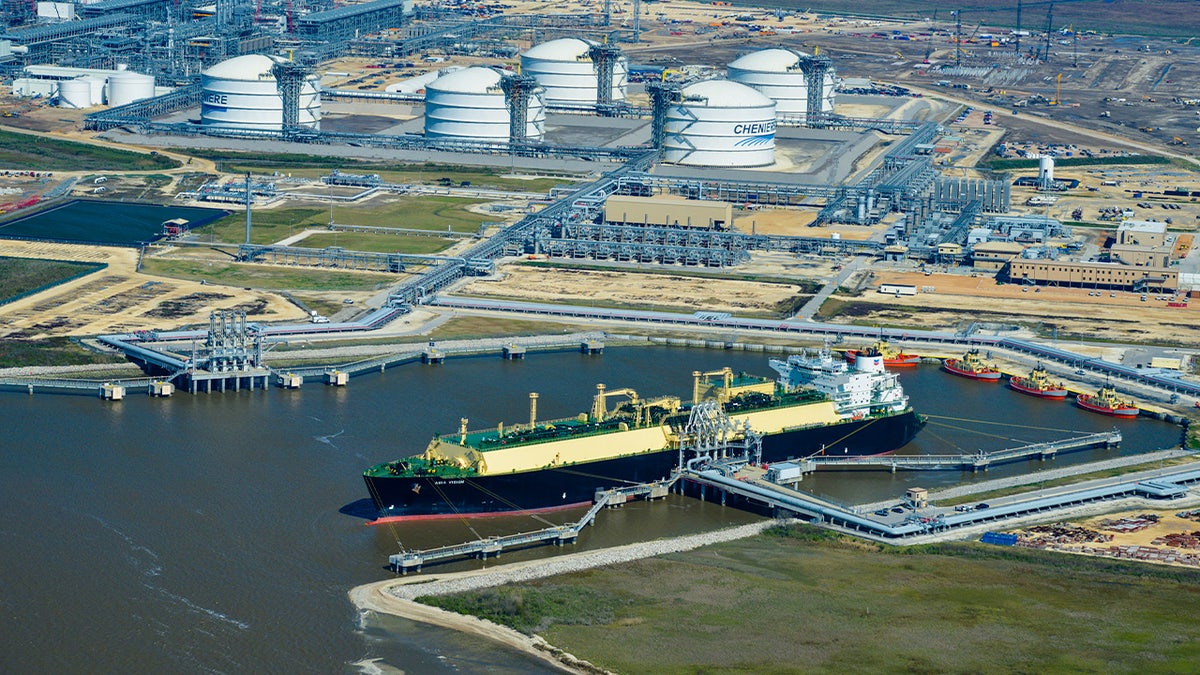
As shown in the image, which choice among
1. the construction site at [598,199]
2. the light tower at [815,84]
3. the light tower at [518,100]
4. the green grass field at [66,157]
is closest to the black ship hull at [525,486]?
the construction site at [598,199]

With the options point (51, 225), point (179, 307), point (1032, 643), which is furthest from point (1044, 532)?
point (51, 225)

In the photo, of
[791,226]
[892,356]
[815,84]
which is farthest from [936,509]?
[815,84]

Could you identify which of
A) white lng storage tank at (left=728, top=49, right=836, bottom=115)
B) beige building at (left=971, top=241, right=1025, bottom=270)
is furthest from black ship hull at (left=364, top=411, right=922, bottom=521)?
white lng storage tank at (left=728, top=49, right=836, bottom=115)

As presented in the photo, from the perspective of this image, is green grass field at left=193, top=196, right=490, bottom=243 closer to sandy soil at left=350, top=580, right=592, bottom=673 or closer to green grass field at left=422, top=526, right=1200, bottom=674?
sandy soil at left=350, top=580, right=592, bottom=673

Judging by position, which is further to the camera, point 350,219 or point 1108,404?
point 350,219

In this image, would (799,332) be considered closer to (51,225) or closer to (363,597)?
(363,597)

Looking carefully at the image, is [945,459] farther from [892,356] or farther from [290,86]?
[290,86]

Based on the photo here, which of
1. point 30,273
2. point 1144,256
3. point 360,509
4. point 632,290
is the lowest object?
point 360,509
